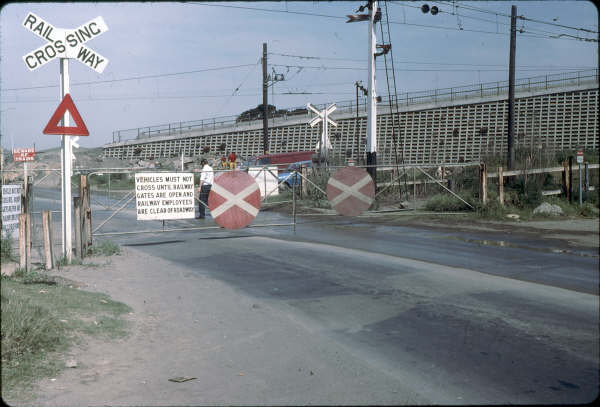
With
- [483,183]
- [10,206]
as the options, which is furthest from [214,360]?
[483,183]

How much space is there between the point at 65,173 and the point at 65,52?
1.88m

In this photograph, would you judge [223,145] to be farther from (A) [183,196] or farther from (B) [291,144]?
(A) [183,196]

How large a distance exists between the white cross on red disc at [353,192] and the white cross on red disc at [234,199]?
1935mm

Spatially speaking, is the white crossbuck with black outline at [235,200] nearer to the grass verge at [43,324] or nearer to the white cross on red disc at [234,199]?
the white cross on red disc at [234,199]

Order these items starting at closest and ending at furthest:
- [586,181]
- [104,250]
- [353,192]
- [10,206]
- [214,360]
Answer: [586,181]
[214,360]
[10,206]
[104,250]
[353,192]

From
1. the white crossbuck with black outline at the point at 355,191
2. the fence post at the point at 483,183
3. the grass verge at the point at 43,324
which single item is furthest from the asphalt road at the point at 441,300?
the fence post at the point at 483,183

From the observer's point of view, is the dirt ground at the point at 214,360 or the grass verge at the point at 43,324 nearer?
the dirt ground at the point at 214,360

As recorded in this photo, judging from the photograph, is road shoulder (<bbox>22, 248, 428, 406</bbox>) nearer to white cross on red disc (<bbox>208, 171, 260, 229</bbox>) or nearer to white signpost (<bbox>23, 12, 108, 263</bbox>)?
white signpost (<bbox>23, 12, 108, 263</bbox>)

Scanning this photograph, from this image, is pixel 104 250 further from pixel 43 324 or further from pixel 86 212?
pixel 43 324

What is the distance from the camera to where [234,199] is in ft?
39.1

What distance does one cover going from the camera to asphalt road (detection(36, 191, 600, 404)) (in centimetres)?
403

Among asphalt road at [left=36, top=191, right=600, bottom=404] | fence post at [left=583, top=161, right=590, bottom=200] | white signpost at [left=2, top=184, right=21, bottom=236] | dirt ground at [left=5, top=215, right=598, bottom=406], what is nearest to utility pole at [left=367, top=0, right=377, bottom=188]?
asphalt road at [left=36, top=191, right=600, bottom=404]

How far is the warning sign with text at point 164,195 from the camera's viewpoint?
11.3 metres

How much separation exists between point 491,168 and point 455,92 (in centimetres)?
1781
